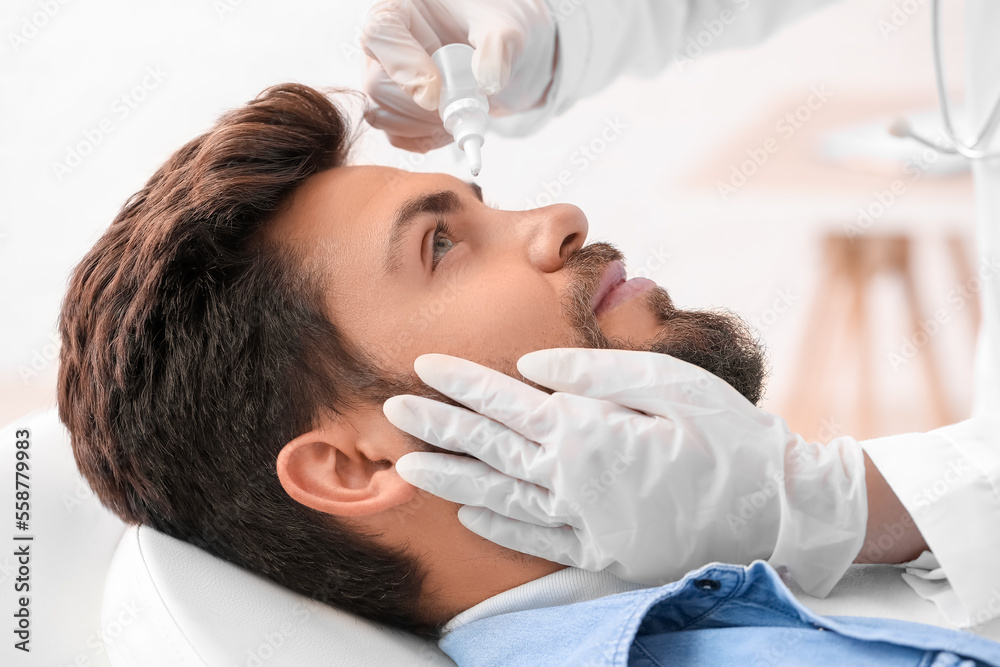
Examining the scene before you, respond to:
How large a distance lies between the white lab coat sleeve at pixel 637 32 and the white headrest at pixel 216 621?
116 cm

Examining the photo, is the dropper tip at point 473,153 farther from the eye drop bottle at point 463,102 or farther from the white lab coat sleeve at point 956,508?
the white lab coat sleeve at point 956,508

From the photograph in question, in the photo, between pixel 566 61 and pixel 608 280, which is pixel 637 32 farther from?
pixel 608 280

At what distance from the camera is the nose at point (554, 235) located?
113cm

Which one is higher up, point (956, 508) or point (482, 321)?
point (482, 321)

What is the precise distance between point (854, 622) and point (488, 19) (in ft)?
3.79

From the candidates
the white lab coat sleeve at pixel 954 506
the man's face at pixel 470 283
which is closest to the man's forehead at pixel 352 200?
the man's face at pixel 470 283

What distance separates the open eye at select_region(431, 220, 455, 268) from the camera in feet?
3.60

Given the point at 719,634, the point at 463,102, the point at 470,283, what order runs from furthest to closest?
the point at 463,102 → the point at 470,283 → the point at 719,634

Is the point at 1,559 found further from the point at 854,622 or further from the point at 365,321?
the point at 854,622

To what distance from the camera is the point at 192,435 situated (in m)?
1.02

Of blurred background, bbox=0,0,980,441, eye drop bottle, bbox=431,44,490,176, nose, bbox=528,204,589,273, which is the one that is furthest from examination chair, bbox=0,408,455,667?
blurred background, bbox=0,0,980,441

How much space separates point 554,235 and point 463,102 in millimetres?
277

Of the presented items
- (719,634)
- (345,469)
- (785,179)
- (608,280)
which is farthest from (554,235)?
(785,179)

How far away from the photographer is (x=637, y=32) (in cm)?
164
